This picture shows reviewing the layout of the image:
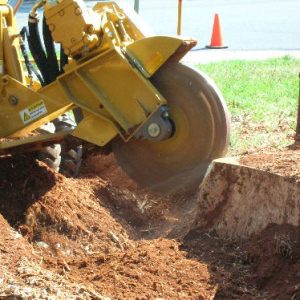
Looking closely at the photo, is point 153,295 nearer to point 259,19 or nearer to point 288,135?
point 288,135

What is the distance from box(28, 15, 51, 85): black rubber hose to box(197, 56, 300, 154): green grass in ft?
7.06

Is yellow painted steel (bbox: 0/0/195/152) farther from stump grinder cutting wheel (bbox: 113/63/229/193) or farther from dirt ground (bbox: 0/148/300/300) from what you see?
dirt ground (bbox: 0/148/300/300)

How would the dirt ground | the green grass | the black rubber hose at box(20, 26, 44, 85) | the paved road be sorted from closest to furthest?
the dirt ground → the black rubber hose at box(20, 26, 44, 85) → the green grass → the paved road

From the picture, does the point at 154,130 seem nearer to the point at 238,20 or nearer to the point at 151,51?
the point at 151,51

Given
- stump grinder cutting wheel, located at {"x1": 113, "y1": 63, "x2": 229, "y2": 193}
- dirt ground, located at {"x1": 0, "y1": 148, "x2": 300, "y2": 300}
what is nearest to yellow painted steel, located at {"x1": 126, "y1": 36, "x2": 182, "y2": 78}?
stump grinder cutting wheel, located at {"x1": 113, "y1": 63, "x2": 229, "y2": 193}

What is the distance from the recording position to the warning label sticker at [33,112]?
655cm

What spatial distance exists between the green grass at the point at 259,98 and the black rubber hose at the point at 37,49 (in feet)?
7.06

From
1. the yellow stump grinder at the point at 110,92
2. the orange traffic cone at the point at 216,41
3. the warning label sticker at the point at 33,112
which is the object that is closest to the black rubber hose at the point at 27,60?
the yellow stump grinder at the point at 110,92

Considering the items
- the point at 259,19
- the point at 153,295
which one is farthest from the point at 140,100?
the point at 259,19

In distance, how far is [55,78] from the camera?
6.71 meters

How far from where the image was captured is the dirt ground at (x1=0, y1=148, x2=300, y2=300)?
14.5 feet

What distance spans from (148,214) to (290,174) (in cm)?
207

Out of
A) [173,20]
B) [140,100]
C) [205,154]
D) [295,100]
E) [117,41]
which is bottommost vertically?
[173,20]

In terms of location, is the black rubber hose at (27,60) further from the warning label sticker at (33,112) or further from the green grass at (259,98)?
the green grass at (259,98)
